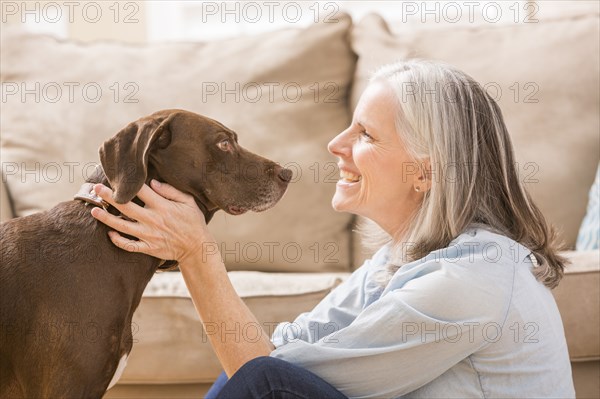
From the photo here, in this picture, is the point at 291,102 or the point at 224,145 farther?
the point at 291,102

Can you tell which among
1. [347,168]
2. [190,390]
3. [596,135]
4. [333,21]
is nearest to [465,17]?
[333,21]

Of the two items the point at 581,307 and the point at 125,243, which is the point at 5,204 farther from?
the point at 581,307

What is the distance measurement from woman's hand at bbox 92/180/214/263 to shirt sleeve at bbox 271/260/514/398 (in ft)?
1.06

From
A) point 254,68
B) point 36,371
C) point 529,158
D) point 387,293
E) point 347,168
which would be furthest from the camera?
point 254,68

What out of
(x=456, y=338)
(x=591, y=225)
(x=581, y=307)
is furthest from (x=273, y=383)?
(x=591, y=225)

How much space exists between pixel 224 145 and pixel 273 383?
484 millimetres

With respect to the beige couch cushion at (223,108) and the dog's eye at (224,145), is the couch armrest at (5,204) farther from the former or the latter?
the dog's eye at (224,145)

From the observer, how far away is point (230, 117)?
2568 mm

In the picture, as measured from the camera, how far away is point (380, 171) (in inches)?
64.5

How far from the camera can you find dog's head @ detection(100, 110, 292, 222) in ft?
4.59

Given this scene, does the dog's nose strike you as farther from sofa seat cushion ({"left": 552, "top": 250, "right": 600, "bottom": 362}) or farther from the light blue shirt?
sofa seat cushion ({"left": 552, "top": 250, "right": 600, "bottom": 362})

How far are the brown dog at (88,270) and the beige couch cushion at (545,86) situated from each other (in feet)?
3.60

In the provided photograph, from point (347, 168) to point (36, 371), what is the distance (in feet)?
2.67

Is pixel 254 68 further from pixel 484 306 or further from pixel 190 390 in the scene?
pixel 484 306
